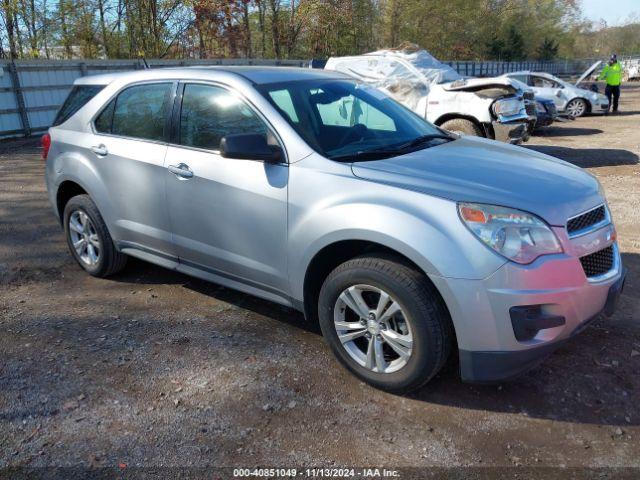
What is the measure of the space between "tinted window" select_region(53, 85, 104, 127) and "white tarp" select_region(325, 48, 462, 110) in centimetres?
631

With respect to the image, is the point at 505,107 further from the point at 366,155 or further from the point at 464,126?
the point at 366,155

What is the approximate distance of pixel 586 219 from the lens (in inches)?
118


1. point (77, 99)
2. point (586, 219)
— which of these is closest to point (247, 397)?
point (586, 219)

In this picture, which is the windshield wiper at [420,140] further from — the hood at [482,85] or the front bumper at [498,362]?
the hood at [482,85]

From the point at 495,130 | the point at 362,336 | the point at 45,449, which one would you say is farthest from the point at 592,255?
the point at 495,130

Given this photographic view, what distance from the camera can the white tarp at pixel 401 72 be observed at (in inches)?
410

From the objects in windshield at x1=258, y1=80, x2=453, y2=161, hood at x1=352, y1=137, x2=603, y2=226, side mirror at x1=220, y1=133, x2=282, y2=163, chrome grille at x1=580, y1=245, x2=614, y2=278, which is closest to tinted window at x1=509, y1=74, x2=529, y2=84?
windshield at x1=258, y1=80, x2=453, y2=161

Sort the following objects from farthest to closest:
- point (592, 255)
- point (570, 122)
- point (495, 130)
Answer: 1. point (570, 122)
2. point (495, 130)
3. point (592, 255)

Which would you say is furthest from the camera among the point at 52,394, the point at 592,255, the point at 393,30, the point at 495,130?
the point at 393,30

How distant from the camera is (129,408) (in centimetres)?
302

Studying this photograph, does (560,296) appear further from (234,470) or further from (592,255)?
(234,470)

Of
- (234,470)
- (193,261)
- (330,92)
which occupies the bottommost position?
(234,470)

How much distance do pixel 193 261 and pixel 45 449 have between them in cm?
157

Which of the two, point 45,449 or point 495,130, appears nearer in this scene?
point 45,449
